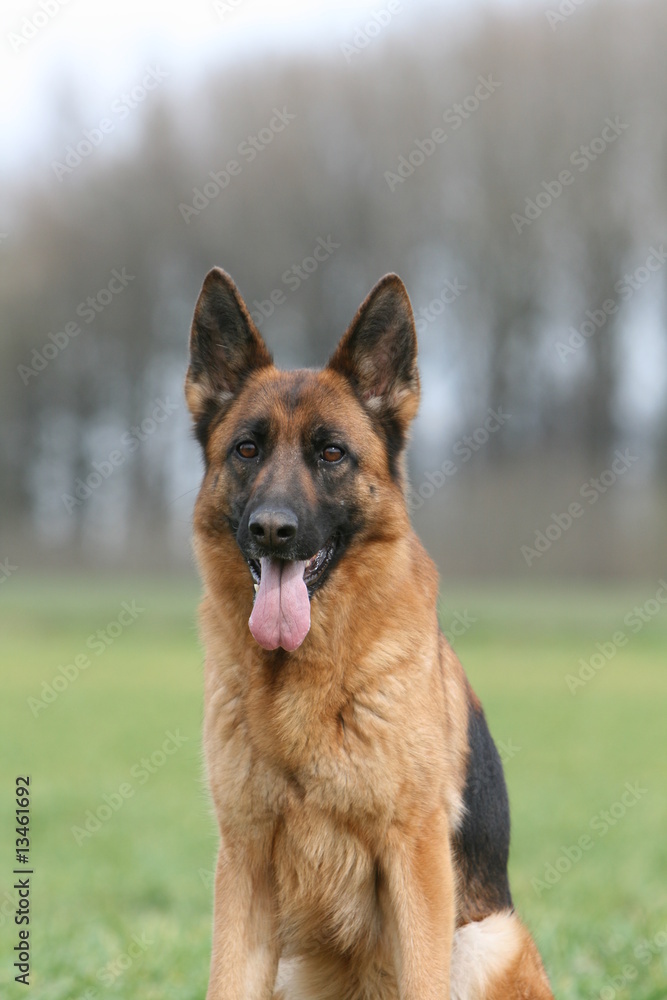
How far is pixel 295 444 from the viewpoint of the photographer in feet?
12.4

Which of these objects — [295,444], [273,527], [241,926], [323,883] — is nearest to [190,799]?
[241,926]

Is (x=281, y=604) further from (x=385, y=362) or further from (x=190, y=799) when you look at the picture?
(x=190, y=799)

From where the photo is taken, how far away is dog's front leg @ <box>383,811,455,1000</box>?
3473 millimetres

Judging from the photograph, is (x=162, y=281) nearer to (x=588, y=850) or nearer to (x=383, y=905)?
(x=588, y=850)

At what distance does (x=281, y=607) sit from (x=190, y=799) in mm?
8992

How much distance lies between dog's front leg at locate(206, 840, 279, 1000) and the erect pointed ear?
165 centimetres

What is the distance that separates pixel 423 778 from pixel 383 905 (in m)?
0.50

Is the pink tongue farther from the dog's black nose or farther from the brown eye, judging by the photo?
the brown eye

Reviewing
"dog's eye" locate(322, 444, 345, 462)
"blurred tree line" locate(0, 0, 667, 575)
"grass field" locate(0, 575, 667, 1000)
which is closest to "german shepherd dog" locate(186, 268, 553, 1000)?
"dog's eye" locate(322, 444, 345, 462)

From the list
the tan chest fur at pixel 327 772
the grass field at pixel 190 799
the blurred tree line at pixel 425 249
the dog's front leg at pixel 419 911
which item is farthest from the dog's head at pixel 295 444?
the blurred tree line at pixel 425 249

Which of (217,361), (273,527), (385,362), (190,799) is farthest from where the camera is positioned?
(190,799)

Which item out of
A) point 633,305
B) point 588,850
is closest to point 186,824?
point 588,850

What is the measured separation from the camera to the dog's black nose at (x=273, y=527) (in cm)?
343

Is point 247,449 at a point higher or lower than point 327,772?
higher
